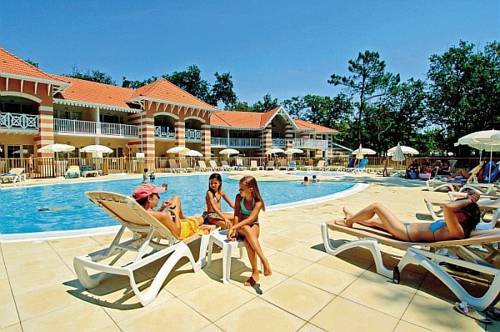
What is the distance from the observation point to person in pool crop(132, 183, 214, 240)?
2.93 metres

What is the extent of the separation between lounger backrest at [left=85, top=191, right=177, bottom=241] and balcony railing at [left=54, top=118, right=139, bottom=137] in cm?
2041

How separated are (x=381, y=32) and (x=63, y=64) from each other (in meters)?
43.8

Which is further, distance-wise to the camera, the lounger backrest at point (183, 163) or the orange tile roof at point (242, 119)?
the orange tile roof at point (242, 119)

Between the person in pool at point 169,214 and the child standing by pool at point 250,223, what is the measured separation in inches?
21.1

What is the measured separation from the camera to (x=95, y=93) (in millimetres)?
22422

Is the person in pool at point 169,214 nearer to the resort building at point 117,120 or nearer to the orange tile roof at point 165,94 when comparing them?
the resort building at point 117,120

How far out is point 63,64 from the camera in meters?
40.0

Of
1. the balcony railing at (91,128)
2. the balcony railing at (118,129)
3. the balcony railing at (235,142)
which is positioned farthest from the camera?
the balcony railing at (235,142)

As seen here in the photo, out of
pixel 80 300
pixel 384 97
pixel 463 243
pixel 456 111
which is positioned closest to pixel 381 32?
pixel 463 243

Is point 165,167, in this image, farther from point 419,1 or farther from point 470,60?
point 470,60

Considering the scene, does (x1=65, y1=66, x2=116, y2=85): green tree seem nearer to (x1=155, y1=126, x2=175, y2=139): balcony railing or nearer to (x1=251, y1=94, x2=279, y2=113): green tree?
(x1=251, y1=94, x2=279, y2=113): green tree

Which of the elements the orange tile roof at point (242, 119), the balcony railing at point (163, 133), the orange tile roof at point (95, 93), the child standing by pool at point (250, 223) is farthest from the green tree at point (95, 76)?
the child standing by pool at point (250, 223)

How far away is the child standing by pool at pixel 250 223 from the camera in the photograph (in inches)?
114

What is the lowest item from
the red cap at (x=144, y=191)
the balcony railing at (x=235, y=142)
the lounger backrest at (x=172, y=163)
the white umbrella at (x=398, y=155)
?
the red cap at (x=144, y=191)
